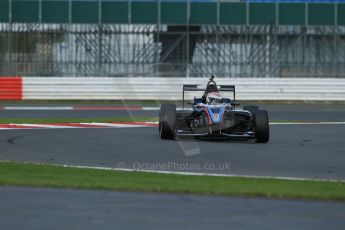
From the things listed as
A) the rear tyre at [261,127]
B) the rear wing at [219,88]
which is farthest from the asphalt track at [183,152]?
the rear wing at [219,88]

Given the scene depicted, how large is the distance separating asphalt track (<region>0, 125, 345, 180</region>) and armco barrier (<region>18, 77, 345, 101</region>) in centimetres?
1069

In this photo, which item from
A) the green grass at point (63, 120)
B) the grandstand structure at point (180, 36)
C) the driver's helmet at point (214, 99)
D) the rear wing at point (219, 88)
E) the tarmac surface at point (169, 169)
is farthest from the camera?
the grandstand structure at point (180, 36)

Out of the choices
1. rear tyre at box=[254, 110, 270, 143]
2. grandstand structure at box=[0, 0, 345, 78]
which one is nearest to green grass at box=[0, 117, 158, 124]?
rear tyre at box=[254, 110, 270, 143]

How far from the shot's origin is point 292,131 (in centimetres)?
1727

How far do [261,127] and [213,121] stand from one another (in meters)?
0.94

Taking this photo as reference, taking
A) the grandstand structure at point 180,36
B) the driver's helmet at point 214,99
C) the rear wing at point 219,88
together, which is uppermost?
the grandstand structure at point 180,36

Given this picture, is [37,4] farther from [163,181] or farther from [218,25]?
[163,181]

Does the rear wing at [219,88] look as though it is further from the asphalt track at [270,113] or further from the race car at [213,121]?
the asphalt track at [270,113]

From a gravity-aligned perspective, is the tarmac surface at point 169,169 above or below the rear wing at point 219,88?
below

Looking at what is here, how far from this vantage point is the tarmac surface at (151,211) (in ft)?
22.7

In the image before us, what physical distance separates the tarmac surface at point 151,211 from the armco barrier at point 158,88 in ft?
61.8

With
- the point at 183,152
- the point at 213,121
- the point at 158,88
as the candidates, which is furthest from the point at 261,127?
the point at 158,88

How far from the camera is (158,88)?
90.8 ft

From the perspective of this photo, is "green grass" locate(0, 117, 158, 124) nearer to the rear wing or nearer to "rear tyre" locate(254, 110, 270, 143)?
the rear wing
